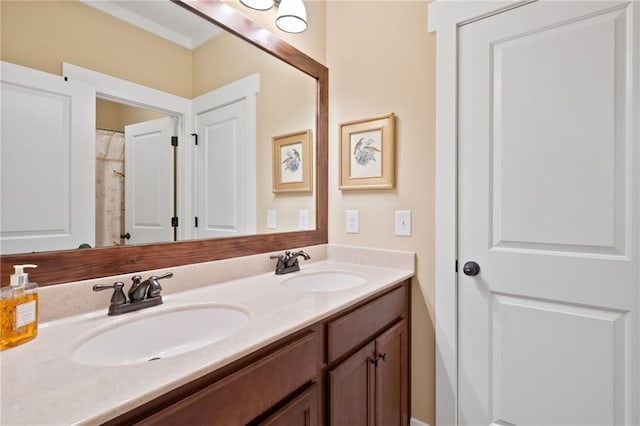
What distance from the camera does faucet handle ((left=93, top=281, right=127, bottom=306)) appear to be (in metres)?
0.92

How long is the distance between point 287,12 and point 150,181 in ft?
3.37

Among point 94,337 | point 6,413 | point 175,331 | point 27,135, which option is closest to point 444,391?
point 175,331

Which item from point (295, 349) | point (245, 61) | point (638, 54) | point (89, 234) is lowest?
point (295, 349)

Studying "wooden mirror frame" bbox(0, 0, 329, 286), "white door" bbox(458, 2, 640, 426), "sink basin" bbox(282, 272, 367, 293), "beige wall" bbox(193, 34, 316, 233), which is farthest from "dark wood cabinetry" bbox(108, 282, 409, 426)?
"beige wall" bbox(193, 34, 316, 233)

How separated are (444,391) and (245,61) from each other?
178 centimetres

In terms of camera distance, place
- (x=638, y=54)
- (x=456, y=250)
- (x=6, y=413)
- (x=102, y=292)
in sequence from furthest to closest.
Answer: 1. (x=456, y=250)
2. (x=638, y=54)
3. (x=102, y=292)
4. (x=6, y=413)

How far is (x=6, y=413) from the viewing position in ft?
1.57

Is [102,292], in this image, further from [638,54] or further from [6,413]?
[638,54]

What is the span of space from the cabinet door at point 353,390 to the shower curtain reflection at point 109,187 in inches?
33.4

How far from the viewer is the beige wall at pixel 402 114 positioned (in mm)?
1523

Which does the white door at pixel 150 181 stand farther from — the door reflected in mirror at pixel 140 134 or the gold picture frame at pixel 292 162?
the gold picture frame at pixel 292 162

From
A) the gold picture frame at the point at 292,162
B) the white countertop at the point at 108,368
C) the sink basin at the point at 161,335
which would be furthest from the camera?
the gold picture frame at the point at 292,162

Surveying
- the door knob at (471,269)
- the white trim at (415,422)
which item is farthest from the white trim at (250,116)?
the white trim at (415,422)

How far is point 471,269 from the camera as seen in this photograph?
4.52 ft
